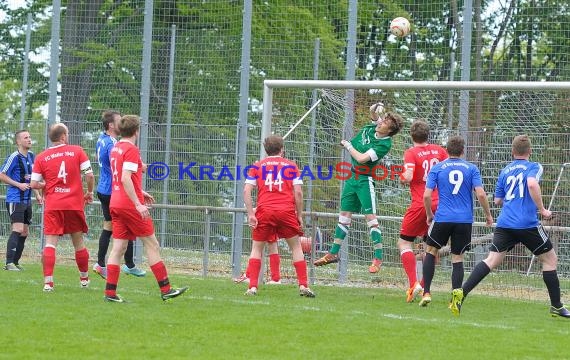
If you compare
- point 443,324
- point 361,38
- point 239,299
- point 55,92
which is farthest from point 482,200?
point 55,92

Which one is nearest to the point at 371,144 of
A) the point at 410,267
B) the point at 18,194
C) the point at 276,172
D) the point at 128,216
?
the point at 276,172

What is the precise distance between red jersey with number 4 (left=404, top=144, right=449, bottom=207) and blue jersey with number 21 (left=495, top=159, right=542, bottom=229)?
1.31 m

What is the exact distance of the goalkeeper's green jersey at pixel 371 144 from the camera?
12.5m

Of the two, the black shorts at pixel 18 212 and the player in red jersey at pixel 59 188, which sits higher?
the player in red jersey at pixel 59 188

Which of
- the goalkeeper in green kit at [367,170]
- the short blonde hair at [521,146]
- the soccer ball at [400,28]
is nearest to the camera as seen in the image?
the short blonde hair at [521,146]

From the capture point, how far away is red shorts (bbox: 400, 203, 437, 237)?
11742 millimetres

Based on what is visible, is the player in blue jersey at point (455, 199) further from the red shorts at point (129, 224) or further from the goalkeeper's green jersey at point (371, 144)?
the red shorts at point (129, 224)

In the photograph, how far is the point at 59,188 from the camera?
11.5 meters

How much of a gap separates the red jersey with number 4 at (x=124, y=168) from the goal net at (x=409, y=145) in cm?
346

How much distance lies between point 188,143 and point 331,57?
299cm

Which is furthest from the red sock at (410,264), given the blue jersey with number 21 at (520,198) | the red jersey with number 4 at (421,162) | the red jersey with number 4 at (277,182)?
the blue jersey with number 21 at (520,198)

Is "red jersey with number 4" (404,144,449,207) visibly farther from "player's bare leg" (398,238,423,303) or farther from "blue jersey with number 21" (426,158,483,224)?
"blue jersey with number 21" (426,158,483,224)

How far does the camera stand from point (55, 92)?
1764cm

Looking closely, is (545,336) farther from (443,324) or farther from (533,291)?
(533,291)
